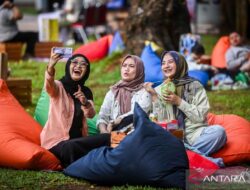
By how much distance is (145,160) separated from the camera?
7027 millimetres

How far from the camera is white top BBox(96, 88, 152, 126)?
26.3 feet

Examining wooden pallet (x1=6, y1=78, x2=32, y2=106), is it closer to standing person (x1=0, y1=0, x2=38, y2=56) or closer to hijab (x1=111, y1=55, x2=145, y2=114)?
hijab (x1=111, y1=55, x2=145, y2=114)

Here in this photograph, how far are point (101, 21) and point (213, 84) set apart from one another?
31.2 ft

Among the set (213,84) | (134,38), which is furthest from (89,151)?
(134,38)

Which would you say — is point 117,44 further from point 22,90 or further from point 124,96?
point 124,96

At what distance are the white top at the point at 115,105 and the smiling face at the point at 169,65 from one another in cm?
28

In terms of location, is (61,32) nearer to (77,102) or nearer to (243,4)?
(243,4)

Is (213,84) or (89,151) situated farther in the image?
(213,84)

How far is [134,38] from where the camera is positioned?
14.6 m

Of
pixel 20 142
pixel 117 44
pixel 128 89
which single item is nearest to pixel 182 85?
pixel 128 89

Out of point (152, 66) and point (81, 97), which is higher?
point (81, 97)

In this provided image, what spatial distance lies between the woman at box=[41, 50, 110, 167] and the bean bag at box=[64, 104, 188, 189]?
73 centimetres

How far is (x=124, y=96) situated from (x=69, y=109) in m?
0.55

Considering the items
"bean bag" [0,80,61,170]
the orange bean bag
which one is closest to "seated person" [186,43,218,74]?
the orange bean bag
